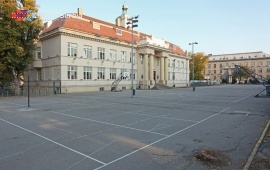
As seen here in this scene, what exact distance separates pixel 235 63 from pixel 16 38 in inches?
4718

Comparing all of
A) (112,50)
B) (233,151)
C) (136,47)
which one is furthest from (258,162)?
(136,47)

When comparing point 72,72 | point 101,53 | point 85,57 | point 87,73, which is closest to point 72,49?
point 85,57

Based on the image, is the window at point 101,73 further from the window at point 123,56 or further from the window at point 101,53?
the window at point 123,56

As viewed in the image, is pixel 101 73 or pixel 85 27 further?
pixel 101 73

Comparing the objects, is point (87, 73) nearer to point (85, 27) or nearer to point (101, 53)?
point (101, 53)

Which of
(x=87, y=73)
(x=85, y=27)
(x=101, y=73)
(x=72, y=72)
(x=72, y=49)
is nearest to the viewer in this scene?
(x=72, y=72)

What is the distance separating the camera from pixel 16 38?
30.0m

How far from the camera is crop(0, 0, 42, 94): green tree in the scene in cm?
2861

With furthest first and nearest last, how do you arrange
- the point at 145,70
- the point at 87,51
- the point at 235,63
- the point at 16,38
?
the point at 235,63 < the point at 145,70 < the point at 87,51 < the point at 16,38

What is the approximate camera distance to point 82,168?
200 inches

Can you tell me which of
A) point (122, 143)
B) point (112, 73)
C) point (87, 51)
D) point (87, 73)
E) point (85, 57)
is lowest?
point (122, 143)

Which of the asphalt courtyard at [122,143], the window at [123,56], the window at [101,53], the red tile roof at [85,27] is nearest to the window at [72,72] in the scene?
the window at [101,53]

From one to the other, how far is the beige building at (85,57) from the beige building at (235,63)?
7335 cm

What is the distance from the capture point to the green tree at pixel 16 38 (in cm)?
2861
